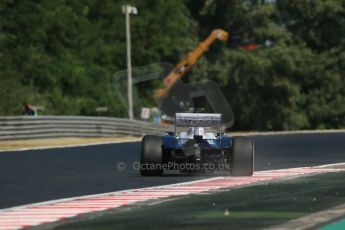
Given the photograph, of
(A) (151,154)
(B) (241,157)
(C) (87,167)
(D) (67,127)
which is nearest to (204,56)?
(D) (67,127)

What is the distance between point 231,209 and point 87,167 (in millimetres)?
11218

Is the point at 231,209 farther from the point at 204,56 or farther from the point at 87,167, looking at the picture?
the point at 204,56

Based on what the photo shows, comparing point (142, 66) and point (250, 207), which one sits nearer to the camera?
point (250, 207)

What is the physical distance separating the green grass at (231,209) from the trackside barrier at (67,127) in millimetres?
25215

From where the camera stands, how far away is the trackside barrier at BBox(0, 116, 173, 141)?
42062 mm

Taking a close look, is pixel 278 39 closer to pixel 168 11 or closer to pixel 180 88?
→ pixel 168 11

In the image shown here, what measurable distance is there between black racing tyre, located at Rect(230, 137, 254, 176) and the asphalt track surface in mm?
759

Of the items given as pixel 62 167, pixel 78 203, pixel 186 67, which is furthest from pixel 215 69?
pixel 78 203

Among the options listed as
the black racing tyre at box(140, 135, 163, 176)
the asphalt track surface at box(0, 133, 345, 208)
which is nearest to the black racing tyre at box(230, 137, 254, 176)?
the asphalt track surface at box(0, 133, 345, 208)

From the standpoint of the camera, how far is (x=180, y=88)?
20.1 metres

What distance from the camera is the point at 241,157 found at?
20469 mm

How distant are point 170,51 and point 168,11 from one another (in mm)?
2649

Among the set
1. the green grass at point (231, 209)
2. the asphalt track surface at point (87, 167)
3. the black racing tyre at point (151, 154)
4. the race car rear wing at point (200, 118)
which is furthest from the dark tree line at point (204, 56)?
the green grass at point (231, 209)

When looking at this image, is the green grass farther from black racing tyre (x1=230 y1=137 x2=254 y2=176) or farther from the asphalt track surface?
black racing tyre (x1=230 y1=137 x2=254 y2=176)
